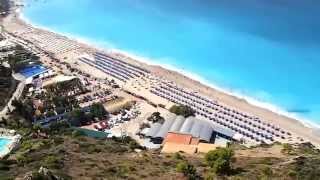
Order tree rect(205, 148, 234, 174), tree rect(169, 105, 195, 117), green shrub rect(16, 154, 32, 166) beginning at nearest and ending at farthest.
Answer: tree rect(205, 148, 234, 174)
green shrub rect(16, 154, 32, 166)
tree rect(169, 105, 195, 117)

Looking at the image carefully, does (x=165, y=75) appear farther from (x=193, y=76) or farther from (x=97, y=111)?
(x=97, y=111)

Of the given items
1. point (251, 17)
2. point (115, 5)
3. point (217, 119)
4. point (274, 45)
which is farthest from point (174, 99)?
point (115, 5)

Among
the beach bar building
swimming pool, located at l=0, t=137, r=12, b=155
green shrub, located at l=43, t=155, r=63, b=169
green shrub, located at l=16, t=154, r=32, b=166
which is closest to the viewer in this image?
green shrub, located at l=43, t=155, r=63, b=169

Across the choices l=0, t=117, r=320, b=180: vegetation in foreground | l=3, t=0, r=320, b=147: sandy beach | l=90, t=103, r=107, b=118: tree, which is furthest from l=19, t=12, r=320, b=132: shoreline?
l=0, t=117, r=320, b=180: vegetation in foreground

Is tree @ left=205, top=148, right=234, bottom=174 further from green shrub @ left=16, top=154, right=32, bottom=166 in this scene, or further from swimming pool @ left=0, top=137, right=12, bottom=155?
swimming pool @ left=0, top=137, right=12, bottom=155

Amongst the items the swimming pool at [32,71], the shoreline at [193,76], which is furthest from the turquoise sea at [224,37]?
the swimming pool at [32,71]

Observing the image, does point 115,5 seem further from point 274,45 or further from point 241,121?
point 241,121
